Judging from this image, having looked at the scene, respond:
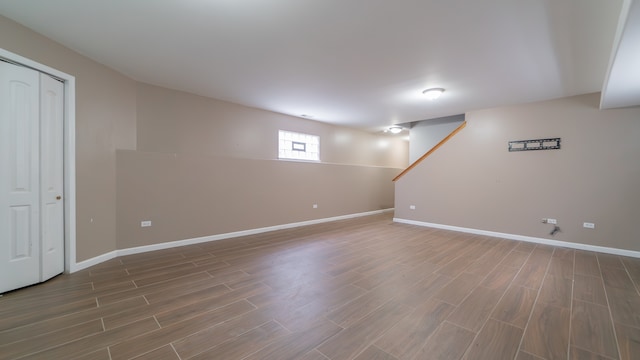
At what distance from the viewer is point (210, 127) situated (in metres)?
4.42

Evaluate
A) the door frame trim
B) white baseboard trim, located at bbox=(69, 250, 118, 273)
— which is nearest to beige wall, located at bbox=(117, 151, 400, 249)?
white baseboard trim, located at bbox=(69, 250, 118, 273)

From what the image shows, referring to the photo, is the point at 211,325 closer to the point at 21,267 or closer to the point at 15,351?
the point at 15,351

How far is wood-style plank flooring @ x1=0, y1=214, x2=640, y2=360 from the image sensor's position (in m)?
1.63

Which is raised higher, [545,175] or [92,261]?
[545,175]

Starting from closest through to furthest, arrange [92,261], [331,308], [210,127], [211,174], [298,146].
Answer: [331,308] → [92,261] → [211,174] → [210,127] → [298,146]

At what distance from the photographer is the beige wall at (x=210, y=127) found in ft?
12.6

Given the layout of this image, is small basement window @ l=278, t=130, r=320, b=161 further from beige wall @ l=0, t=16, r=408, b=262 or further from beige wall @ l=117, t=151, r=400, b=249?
beige wall @ l=117, t=151, r=400, b=249

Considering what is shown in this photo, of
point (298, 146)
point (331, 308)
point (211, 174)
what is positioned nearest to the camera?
point (331, 308)

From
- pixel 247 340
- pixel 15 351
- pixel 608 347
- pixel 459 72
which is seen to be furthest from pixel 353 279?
pixel 459 72

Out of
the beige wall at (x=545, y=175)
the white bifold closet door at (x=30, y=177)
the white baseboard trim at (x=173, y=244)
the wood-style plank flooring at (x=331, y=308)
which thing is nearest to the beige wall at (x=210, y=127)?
the white bifold closet door at (x=30, y=177)

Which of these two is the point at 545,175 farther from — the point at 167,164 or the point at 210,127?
the point at 167,164

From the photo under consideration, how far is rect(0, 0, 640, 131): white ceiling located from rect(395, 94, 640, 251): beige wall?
2.00 feet

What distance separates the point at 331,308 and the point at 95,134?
12.0 feet

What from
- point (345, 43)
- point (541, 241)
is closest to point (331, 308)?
point (345, 43)
